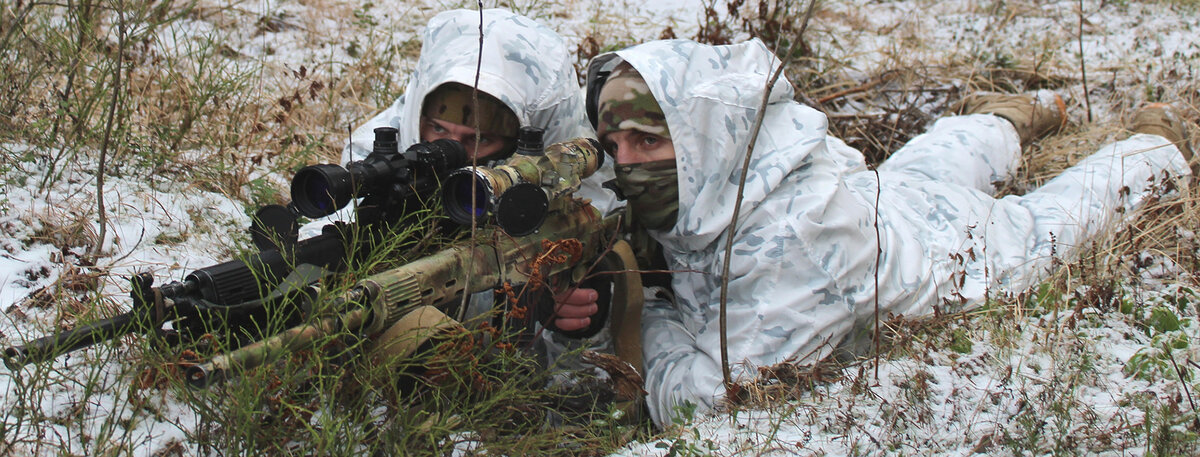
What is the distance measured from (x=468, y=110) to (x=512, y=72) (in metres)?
0.19

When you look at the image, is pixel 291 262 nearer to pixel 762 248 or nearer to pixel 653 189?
pixel 653 189

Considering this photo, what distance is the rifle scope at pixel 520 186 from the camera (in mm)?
2234

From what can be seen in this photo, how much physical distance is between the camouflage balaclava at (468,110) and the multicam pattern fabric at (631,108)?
0.33 meters

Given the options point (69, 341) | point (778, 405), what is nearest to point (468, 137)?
point (778, 405)

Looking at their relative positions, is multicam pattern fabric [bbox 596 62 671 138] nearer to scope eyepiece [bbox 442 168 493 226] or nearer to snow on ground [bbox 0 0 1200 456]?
scope eyepiece [bbox 442 168 493 226]

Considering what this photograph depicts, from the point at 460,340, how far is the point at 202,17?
3844 millimetres

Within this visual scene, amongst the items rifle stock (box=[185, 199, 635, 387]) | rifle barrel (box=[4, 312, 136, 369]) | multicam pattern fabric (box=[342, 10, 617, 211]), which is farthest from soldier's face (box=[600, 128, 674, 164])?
rifle barrel (box=[4, 312, 136, 369])

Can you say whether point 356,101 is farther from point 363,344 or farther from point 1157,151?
point 1157,151

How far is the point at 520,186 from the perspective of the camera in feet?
7.39

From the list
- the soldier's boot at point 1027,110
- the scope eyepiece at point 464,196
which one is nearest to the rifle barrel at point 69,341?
the scope eyepiece at point 464,196

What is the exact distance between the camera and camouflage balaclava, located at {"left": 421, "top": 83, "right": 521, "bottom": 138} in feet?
9.73

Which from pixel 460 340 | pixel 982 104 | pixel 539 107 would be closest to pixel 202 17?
pixel 539 107

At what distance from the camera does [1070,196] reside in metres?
3.99

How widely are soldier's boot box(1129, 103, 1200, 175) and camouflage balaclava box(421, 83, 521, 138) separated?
3175 millimetres
